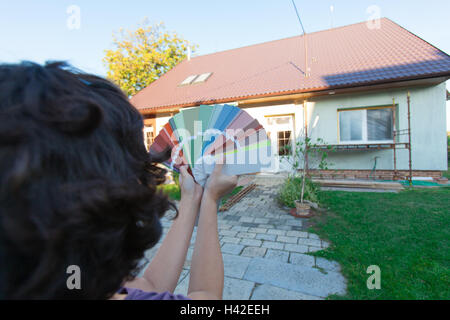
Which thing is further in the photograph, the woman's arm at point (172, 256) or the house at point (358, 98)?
the house at point (358, 98)

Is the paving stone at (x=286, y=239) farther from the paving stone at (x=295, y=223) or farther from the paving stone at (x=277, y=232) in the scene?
the paving stone at (x=295, y=223)

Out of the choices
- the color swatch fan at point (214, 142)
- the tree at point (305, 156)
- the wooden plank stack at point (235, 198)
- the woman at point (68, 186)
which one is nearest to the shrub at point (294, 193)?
the tree at point (305, 156)

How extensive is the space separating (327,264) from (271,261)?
656mm

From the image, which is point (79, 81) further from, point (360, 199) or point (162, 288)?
point (360, 199)

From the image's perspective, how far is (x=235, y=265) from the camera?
2754 millimetres

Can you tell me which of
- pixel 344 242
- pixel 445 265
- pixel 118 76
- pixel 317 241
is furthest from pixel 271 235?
pixel 118 76

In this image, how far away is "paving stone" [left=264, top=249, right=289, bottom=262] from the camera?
2.87 meters

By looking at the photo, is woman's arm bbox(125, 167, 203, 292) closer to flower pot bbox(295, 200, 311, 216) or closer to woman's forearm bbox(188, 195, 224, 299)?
woman's forearm bbox(188, 195, 224, 299)

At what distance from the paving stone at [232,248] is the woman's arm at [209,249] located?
2.52 metres

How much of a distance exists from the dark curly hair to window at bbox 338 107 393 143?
341 inches

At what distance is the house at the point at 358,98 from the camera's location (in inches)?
271

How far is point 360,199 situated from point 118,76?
54.6ft

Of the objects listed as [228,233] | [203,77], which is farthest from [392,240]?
[203,77]

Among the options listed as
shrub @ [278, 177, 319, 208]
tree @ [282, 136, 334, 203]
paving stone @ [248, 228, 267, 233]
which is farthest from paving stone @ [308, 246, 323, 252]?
shrub @ [278, 177, 319, 208]
